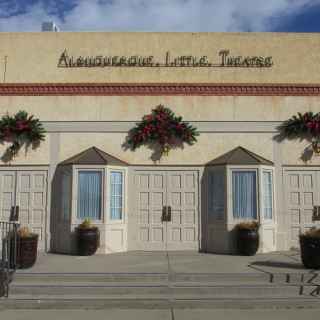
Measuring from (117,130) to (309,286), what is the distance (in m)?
7.69

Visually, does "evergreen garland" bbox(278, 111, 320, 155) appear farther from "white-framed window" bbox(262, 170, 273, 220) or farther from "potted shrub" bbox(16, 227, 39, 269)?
"potted shrub" bbox(16, 227, 39, 269)

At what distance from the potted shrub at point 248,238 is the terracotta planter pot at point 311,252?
8.33 ft

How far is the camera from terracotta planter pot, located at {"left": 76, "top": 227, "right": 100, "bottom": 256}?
42.7 feet

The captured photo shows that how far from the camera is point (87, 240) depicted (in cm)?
1302

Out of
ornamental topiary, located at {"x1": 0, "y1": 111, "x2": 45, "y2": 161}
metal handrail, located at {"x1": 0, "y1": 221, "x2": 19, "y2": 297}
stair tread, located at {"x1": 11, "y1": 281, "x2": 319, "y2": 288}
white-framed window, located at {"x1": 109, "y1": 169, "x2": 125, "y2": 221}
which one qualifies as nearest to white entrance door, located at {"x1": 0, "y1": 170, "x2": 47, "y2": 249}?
ornamental topiary, located at {"x1": 0, "y1": 111, "x2": 45, "y2": 161}

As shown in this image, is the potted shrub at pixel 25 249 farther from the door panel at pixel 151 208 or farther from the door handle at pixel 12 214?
the door panel at pixel 151 208

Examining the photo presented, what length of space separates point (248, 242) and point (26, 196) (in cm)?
697

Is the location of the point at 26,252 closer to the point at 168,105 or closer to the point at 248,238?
the point at 248,238

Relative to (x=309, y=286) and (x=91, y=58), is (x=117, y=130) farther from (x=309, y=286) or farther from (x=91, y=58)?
(x=309, y=286)

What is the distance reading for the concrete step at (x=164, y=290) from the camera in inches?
357

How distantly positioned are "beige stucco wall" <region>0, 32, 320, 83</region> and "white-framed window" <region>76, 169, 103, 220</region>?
3282mm

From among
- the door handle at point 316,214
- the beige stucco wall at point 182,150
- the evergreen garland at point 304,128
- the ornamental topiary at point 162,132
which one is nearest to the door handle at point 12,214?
the beige stucco wall at point 182,150

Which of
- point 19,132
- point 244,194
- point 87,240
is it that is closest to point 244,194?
point 244,194

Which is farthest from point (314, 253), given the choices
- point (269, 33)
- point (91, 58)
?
point (91, 58)
